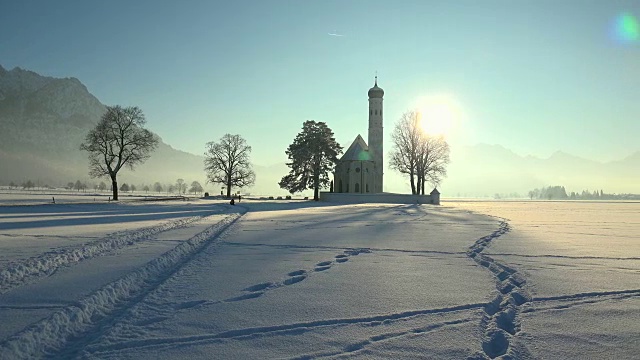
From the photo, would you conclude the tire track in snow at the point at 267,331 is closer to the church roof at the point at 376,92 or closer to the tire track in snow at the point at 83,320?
the tire track in snow at the point at 83,320

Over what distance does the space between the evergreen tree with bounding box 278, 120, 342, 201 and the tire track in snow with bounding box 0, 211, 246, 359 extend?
48.3 metres

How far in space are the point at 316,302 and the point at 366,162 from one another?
55.0m

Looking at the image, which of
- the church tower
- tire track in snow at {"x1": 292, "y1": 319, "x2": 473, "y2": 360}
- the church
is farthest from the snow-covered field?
the church tower

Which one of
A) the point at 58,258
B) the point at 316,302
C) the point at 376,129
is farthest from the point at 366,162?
the point at 316,302

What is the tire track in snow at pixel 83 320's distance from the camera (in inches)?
182

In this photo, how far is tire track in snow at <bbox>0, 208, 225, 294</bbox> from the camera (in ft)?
25.5

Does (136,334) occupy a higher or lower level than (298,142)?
lower

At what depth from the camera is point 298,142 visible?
58.3 metres

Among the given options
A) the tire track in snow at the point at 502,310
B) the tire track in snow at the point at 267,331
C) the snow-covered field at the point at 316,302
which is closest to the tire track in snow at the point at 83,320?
the snow-covered field at the point at 316,302

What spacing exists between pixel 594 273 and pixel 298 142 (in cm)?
5114

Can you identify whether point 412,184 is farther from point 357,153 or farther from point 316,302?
point 316,302

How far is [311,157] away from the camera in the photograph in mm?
57438

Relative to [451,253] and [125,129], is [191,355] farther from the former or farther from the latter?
[125,129]

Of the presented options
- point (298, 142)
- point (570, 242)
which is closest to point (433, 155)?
point (298, 142)
